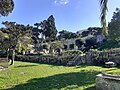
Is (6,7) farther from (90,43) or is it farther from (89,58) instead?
(90,43)

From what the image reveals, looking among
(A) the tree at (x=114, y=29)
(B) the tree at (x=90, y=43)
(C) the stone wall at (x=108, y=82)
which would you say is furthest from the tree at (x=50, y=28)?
(C) the stone wall at (x=108, y=82)

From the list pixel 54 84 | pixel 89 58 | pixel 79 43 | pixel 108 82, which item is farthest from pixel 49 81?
pixel 79 43

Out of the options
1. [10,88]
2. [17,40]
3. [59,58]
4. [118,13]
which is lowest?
[10,88]

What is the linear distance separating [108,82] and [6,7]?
19732 millimetres

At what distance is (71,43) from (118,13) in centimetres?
5461

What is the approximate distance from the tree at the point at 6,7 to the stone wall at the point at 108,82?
1867 centimetres

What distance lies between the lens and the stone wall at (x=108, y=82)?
12672mm

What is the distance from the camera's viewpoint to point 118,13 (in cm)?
4762

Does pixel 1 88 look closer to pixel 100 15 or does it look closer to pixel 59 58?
pixel 100 15

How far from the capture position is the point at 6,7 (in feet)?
97.2

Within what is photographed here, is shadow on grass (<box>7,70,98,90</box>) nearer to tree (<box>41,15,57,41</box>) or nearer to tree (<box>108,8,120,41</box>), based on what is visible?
tree (<box>108,8,120,41</box>)

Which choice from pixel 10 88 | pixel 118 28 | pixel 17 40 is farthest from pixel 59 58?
pixel 10 88

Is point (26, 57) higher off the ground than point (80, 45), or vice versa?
point (80, 45)

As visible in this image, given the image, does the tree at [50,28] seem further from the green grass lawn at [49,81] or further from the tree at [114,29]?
the green grass lawn at [49,81]
